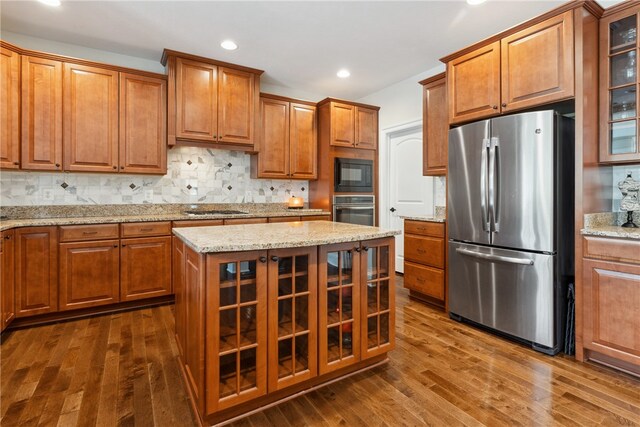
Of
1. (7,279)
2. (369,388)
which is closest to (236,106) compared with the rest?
(7,279)

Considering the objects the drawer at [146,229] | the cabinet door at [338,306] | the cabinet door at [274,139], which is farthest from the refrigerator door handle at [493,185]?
the drawer at [146,229]

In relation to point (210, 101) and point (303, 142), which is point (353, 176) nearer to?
point (303, 142)

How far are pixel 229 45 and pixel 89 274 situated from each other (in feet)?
8.31

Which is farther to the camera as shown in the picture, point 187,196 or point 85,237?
point 187,196

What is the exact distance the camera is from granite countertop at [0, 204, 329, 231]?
2833 mm

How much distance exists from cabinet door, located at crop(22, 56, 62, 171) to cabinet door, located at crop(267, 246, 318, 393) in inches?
107

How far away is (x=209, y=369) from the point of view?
1.52 m

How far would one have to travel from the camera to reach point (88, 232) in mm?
2973

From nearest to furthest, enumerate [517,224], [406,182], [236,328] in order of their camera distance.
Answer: [236,328] < [517,224] < [406,182]

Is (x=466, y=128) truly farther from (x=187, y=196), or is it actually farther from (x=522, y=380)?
(x=187, y=196)

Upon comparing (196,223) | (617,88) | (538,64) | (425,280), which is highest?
(538,64)

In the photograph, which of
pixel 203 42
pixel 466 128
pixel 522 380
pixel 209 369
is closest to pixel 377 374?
pixel 522 380

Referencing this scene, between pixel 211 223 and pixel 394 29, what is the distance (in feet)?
8.43

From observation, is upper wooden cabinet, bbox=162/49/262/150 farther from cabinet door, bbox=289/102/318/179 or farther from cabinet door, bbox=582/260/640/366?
cabinet door, bbox=582/260/640/366
